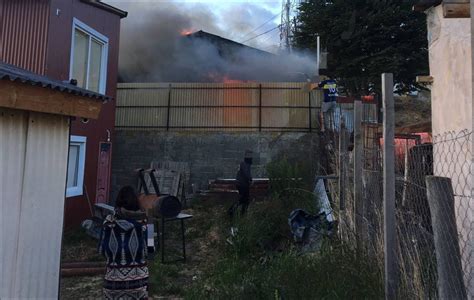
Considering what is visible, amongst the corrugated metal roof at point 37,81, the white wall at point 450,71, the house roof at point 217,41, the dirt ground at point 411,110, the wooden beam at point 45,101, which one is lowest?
the wooden beam at point 45,101

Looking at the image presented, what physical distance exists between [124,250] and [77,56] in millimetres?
7324

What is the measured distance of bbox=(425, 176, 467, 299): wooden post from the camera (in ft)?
6.32

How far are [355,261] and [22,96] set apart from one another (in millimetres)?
2946

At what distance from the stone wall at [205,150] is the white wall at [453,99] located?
23.4ft

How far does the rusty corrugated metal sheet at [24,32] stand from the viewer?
866 cm

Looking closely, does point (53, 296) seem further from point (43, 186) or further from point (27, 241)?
point (43, 186)

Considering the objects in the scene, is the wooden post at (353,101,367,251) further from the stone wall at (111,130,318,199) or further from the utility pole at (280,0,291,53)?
the utility pole at (280,0,291,53)

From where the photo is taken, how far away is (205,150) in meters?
12.9

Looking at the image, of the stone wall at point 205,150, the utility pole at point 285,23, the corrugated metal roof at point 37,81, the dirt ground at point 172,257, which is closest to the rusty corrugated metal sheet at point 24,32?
the dirt ground at point 172,257

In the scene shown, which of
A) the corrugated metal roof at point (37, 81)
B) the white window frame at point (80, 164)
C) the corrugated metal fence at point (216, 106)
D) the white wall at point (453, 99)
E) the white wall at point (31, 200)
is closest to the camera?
the corrugated metal roof at point (37, 81)

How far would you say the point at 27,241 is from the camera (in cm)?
320

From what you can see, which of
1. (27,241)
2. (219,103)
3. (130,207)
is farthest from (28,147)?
(219,103)

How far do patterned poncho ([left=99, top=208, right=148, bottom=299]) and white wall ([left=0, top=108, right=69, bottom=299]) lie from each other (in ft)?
1.46

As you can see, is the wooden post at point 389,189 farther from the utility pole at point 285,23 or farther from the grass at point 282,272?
the utility pole at point 285,23
